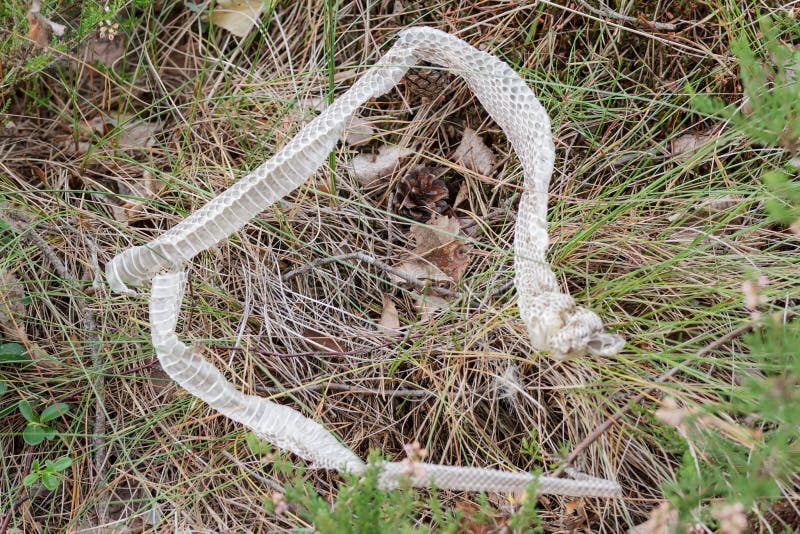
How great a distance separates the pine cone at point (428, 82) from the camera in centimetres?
225

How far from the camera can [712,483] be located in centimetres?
155

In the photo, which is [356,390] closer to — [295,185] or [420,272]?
[420,272]

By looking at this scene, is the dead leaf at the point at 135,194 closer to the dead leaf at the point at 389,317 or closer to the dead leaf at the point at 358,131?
the dead leaf at the point at 358,131

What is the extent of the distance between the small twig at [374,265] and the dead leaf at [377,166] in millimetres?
306

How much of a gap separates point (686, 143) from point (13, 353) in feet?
7.32

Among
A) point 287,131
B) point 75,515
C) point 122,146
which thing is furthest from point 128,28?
point 75,515

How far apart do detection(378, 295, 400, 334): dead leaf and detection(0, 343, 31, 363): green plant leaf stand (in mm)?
1078

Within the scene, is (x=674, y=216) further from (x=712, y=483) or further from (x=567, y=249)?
(x=712, y=483)

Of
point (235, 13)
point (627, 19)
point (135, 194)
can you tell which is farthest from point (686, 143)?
point (135, 194)

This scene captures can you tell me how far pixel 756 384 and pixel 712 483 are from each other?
412 mm

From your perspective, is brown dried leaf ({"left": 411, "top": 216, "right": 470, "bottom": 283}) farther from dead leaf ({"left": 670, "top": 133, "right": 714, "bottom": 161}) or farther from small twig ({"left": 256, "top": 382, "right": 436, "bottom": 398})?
dead leaf ({"left": 670, "top": 133, "right": 714, "bottom": 161})

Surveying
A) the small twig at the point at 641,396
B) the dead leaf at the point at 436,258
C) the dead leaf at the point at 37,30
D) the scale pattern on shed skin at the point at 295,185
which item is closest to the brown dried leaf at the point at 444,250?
the dead leaf at the point at 436,258

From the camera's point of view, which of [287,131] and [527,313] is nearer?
[527,313]

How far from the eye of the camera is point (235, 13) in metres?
2.56
